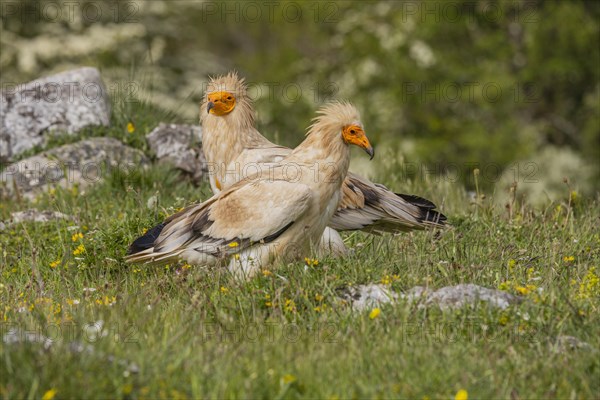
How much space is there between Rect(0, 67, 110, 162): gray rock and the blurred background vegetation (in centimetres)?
848

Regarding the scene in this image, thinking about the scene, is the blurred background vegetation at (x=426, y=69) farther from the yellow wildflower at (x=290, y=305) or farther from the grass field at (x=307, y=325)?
the yellow wildflower at (x=290, y=305)

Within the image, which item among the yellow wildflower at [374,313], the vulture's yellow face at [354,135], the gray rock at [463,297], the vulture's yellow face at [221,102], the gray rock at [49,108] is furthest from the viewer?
the gray rock at [49,108]

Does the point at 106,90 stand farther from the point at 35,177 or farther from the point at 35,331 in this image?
the point at 35,331

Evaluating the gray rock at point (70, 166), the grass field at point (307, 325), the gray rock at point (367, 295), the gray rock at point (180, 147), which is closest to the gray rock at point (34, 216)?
the grass field at point (307, 325)

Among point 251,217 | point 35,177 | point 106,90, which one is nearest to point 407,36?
point 106,90

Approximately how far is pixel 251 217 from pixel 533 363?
2581 mm

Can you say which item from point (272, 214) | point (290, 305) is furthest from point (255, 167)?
point (290, 305)

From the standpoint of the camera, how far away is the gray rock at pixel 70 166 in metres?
10.1

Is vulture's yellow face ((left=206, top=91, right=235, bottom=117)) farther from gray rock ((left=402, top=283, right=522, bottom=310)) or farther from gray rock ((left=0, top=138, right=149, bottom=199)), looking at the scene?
gray rock ((left=402, top=283, right=522, bottom=310))

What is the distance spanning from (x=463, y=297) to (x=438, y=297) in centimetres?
14

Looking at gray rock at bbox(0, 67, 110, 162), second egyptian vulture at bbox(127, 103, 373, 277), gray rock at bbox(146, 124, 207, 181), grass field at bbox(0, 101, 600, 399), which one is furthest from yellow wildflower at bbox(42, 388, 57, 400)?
gray rock at bbox(0, 67, 110, 162)

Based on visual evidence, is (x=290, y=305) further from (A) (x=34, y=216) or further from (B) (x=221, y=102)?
(A) (x=34, y=216)

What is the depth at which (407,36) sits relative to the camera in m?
24.8

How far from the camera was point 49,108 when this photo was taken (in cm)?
1114
